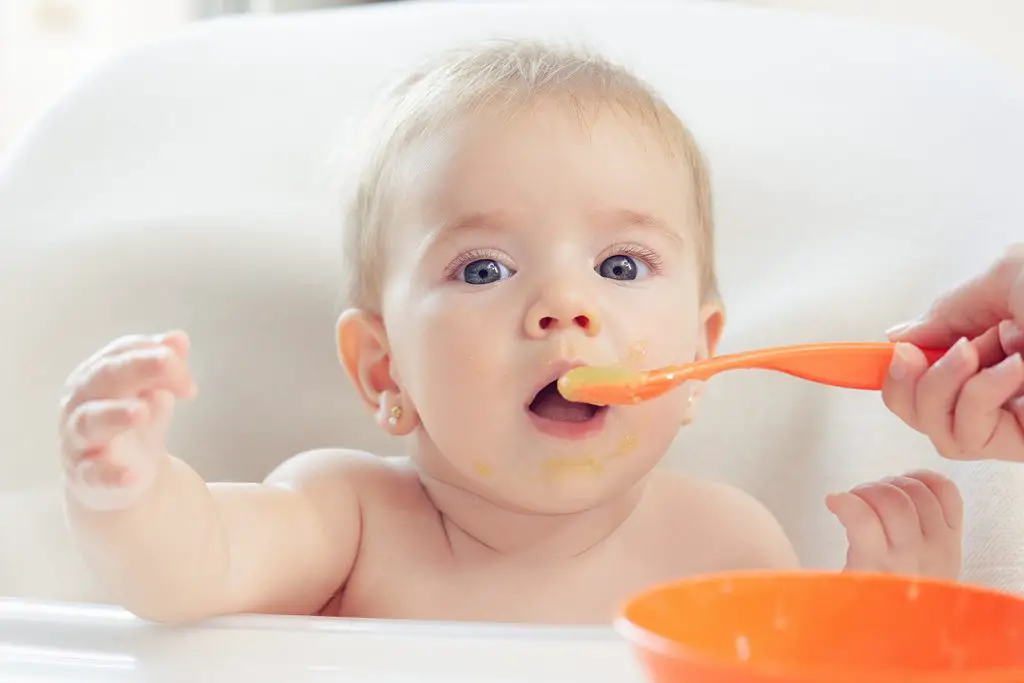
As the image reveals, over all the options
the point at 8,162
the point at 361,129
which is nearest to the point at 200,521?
the point at 361,129

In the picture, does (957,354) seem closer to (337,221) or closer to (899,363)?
(899,363)

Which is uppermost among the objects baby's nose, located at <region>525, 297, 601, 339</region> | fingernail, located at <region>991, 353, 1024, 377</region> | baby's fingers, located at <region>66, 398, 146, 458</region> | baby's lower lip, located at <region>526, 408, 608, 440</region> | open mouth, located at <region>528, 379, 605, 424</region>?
baby's nose, located at <region>525, 297, 601, 339</region>

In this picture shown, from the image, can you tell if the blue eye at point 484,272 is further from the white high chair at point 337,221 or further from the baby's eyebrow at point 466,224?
the white high chair at point 337,221

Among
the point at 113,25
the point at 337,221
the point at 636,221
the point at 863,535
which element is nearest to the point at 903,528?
the point at 863,535

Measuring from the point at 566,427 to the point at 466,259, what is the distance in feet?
0.45

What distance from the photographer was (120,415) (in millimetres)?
627

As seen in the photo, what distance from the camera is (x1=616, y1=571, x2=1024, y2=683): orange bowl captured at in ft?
1.65

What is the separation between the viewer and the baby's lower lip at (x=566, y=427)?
822 millimetres

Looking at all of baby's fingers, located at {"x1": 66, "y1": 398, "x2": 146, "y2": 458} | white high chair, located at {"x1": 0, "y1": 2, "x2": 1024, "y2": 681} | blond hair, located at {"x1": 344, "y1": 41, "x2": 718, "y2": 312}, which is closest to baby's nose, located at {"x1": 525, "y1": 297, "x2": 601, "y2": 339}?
blond hair, located at {"x1": 344, "y1": 41, "x2": 718, "y2": 312}

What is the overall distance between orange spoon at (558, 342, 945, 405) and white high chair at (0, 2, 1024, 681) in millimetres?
317

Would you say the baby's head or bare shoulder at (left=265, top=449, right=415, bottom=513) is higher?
the baby's head

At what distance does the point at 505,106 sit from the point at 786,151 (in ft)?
1.69

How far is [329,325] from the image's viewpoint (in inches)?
51.1

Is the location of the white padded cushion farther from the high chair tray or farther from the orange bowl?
the orange bowl
